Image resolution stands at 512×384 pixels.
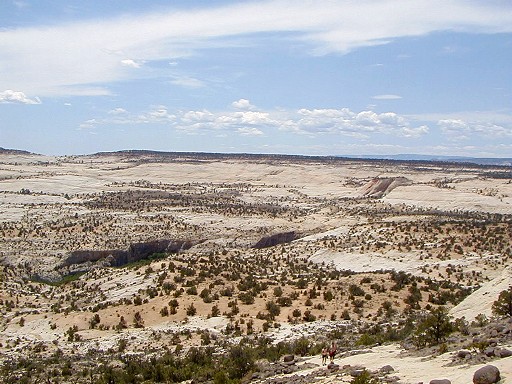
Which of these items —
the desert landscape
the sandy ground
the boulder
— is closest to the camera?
the boulder

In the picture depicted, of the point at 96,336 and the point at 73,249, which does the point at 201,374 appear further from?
the point at 73,249

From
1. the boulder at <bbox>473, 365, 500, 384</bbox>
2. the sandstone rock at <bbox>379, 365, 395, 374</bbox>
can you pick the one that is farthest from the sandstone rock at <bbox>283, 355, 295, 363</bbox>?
the boulder at <bbox>473, 365, 500, 384</bbox>

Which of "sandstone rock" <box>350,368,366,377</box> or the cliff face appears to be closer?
"sandstone rock" <box>350,368,366,377</box>

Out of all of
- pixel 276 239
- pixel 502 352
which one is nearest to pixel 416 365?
pixel 502 352

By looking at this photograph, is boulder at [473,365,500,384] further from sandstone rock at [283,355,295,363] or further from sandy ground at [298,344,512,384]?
sandstone rock at [283,355,295,363]

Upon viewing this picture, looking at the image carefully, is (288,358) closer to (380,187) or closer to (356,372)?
(356,372)
